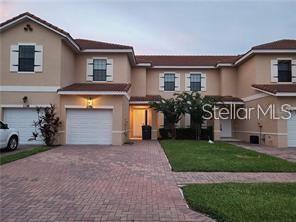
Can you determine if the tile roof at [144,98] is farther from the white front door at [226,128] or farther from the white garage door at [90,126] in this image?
the white front door at [226,128]

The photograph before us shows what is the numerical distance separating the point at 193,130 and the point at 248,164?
12.9 meters

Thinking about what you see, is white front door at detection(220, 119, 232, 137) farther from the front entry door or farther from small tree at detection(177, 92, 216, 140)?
the front entry door

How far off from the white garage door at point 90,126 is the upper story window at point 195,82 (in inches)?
394

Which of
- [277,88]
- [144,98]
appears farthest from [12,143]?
[277,88]

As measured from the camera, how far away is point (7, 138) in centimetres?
1412

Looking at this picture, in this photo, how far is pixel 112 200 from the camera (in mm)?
6270

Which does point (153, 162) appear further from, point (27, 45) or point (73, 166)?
point (27, 45)

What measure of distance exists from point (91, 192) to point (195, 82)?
20.1 meters

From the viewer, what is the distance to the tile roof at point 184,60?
25859mm

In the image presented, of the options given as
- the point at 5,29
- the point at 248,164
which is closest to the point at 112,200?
the point at 248,164

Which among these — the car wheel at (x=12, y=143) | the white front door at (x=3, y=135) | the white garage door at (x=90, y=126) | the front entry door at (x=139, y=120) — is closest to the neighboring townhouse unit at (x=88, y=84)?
the white garage door at (x=90, y=126)

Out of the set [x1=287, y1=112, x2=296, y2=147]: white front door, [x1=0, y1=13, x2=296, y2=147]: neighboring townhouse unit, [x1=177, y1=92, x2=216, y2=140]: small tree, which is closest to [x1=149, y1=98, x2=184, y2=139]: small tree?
[x1=177, y1=92, x2=216, y2=140]: small tree

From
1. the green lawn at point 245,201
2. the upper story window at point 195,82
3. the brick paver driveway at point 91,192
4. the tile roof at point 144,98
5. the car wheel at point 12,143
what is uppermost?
the upper story window at point 195,82

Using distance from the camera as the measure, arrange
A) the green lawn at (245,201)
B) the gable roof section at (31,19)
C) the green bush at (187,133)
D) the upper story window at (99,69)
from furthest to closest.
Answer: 1. the green bush at (187,133)
2. the upper story window at (99,69)
3. the gable roof section at (31,19)
4. the green lawn at (245,201)
